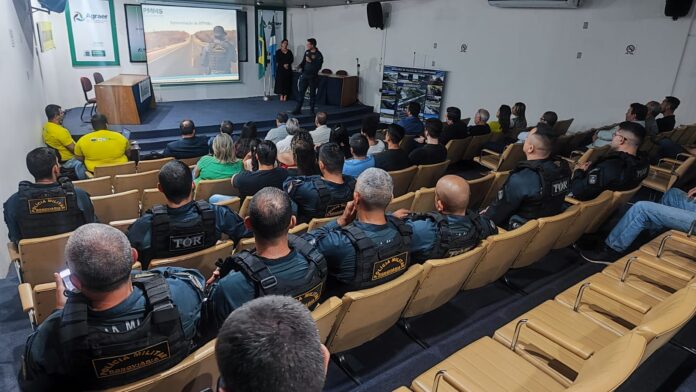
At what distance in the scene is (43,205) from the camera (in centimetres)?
300

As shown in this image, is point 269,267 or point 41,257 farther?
point 41,257

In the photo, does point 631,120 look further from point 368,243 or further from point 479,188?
point 368,243

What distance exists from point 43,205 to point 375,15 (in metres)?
9.20

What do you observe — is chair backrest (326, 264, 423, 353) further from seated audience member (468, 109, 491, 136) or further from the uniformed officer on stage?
the uniformed officer on stage

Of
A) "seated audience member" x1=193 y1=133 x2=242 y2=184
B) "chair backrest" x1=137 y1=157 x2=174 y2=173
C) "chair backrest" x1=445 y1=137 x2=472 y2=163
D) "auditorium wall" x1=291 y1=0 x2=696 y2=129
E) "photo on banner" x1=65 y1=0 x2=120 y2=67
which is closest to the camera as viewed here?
"seated audience member" x1=193 y1=133 x2=242 y2=184

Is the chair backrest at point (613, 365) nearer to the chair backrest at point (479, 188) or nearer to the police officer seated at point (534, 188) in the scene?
the police officer seated at point (534, 188)

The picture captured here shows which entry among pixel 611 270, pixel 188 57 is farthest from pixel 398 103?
pixel 611 270

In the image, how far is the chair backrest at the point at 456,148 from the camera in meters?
6.17

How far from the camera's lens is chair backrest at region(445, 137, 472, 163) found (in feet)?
20.2

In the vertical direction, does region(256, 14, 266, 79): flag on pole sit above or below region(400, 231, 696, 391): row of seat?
above

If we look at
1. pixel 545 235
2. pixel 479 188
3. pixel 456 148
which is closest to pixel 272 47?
pixel 456 148

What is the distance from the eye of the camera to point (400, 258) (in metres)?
2.38

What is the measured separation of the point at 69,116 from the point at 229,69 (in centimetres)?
414

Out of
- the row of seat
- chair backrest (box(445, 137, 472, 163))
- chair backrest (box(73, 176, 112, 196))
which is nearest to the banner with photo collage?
chair backrest (box(445, 137, 472, 163))
